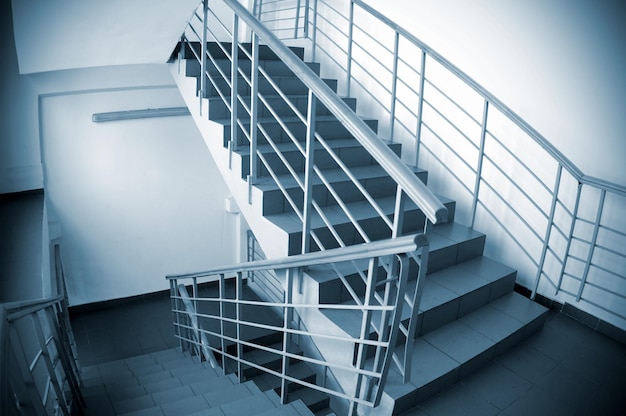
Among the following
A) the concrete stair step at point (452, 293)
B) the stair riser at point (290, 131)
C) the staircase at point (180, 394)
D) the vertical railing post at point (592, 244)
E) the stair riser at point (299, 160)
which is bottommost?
the staircase at point (180, 394)

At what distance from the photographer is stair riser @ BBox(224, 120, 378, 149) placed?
2.92 meters

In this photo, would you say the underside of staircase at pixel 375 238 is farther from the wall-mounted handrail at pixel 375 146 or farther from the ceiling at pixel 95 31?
the wall-mounted handrail at pixel 375 146

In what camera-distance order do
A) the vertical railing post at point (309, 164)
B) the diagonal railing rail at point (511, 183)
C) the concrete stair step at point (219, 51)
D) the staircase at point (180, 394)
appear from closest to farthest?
1. the vertical railing post at point (309, 164)
2. the staircase at point (180, 394)
3. the diagonal railing rail at point (511, 183)
4. the concrete stair step at point (219, 51)

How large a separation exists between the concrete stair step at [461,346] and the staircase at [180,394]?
492mm

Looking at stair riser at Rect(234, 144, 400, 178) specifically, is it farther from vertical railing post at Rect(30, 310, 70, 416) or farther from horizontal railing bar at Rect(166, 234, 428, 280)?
vertical railing post at Rect(30, 310, 70, 416)

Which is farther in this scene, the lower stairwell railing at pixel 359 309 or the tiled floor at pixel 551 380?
the tiled floor at pixel 551 380

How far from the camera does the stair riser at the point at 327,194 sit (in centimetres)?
256

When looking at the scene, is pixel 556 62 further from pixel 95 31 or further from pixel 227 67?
pixel 95 31

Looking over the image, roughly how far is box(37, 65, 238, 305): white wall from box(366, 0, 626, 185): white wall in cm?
375

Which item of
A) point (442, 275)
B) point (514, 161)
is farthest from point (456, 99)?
point (442, 275)

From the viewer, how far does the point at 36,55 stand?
350 centimetres

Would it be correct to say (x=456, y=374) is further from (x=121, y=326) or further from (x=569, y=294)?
(x=121, y=326)

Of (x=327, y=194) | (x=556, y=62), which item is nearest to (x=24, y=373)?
(x=327, y=194)

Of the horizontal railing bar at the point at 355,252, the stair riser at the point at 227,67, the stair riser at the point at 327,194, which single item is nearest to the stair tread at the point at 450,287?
the horizontal railing bar at the point at 355,252
